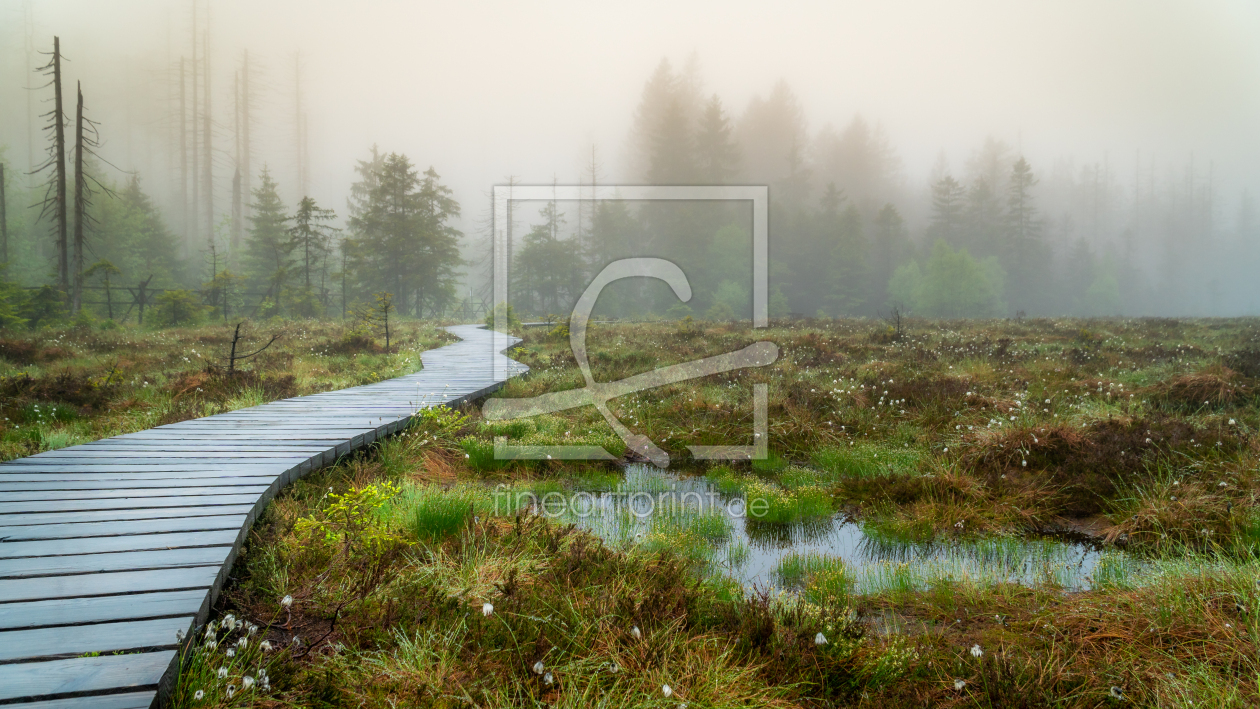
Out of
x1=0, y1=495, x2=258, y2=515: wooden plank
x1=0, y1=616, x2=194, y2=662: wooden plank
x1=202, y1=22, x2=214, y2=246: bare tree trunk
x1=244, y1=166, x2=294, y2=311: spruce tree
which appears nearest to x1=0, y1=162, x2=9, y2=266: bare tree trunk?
x1=244, y1=166, x2=294, y2=311: spruce tree

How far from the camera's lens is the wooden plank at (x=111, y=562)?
9.04 feet

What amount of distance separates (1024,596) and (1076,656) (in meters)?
0.95

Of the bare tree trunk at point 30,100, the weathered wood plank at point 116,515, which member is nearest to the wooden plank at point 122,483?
the weathered wood plank at point 116,515

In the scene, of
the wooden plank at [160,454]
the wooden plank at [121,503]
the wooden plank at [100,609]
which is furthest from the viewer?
the wooden plank at [160,454]

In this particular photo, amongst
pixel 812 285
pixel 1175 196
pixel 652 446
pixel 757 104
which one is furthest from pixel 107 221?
pixel 1175 196

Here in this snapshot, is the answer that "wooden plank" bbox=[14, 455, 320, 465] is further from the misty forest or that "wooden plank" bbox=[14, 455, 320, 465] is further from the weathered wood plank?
the weathered wood plank

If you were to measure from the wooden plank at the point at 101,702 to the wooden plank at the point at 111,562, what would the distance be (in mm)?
1065

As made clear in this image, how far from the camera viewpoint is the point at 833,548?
4.62 m

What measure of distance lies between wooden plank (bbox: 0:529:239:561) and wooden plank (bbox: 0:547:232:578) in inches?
1.9

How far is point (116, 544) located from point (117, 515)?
1.78ft

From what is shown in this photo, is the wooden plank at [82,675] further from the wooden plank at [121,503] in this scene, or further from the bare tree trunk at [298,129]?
the bare tree trunk at [298,129]

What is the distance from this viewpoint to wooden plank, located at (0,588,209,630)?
233cm

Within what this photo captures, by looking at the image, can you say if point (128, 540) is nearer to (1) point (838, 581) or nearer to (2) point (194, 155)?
(1) point (838, 581)

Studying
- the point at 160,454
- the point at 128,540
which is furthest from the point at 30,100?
the point at 128,540
